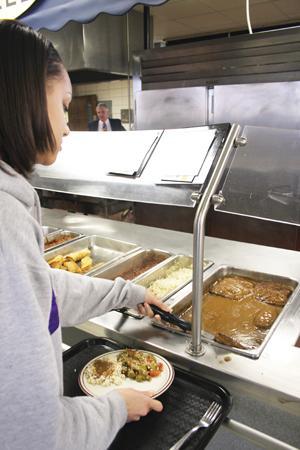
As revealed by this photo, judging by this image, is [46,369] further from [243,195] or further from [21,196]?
[243,195]

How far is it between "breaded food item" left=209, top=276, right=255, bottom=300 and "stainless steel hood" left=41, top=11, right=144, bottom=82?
3333 mm

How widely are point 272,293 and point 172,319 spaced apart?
0.66m

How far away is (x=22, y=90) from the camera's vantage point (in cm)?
76

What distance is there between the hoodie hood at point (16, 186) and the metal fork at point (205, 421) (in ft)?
2.59

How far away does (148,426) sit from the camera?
110cm

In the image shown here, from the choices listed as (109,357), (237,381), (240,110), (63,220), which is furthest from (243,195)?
(240,110)

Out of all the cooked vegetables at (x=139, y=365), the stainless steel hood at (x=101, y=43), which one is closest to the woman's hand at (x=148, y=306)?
the cooked vegetables at (x=139, y=365)

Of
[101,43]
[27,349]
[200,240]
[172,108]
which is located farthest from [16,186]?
[101,43]

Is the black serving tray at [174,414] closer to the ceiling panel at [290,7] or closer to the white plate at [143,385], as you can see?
the white plate at [143,385]

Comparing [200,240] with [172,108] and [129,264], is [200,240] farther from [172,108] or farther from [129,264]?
[172,108]

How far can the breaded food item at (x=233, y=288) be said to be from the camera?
1840 millimetres

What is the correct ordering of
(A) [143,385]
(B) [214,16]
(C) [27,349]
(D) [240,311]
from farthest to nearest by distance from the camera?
(B) [214,16] → (D) [240,311] → (A) [143,385] → (C) [27,349]

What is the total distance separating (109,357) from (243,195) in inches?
31.7

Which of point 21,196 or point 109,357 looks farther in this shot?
point 109,357
